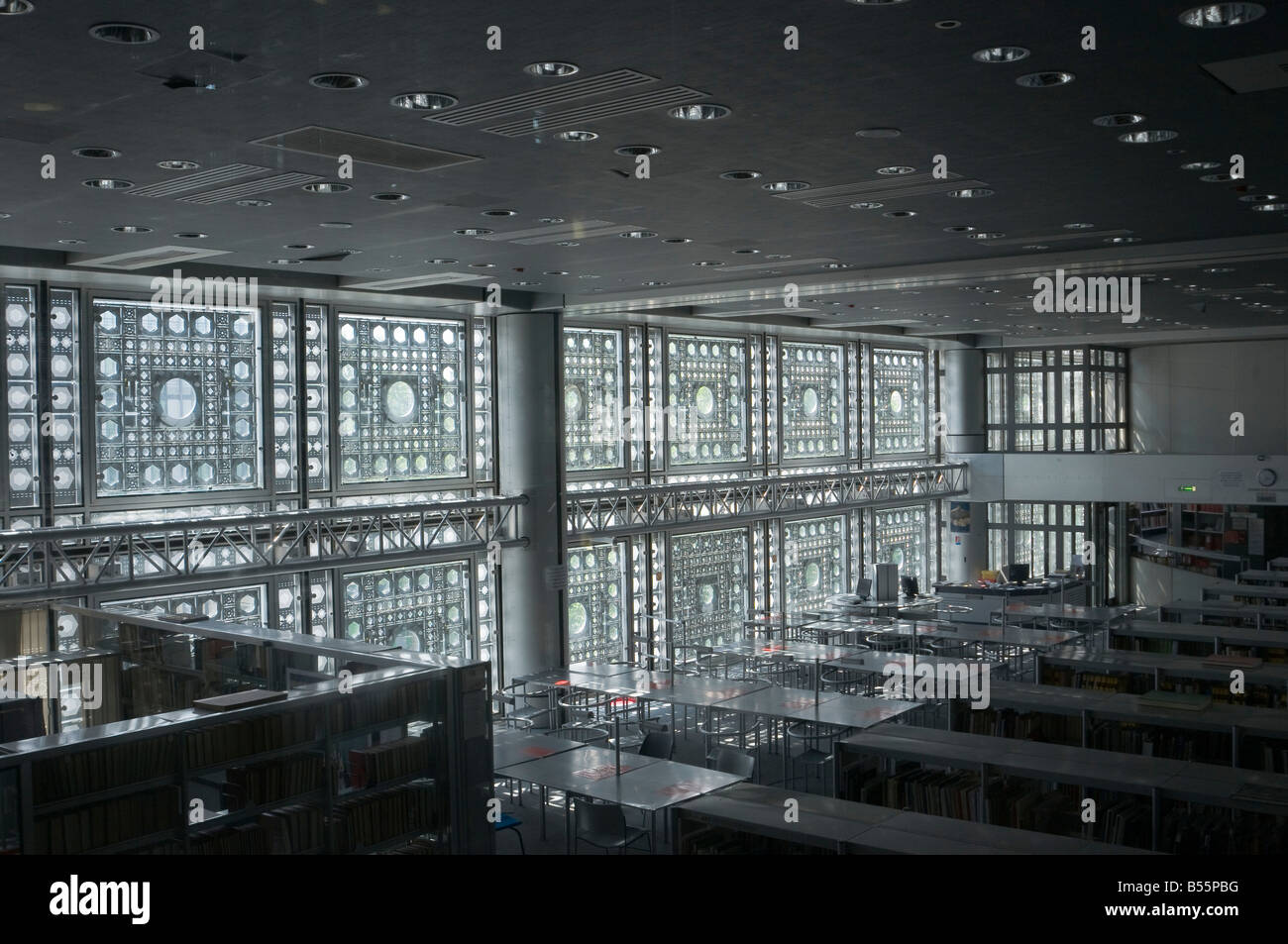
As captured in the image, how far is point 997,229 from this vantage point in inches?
366

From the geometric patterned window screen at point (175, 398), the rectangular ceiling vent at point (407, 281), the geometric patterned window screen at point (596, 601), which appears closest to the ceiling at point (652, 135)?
the rectangular ceiling vent at point (407, 281)

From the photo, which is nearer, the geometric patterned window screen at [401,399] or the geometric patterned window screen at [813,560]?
the geometric patterned window screen at [401,399]

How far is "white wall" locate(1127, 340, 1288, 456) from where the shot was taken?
2267cm

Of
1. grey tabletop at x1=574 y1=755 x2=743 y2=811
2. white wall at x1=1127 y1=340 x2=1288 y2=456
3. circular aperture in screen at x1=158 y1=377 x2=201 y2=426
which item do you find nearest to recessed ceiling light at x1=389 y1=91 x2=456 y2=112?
grey tabletop at x1=574 y1=755 x2=743 y2=811

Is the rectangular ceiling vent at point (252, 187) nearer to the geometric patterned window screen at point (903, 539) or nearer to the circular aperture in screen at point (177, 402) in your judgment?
the circular aperture in screen at point (177, 402)

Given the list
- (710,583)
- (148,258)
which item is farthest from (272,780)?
(710,583)

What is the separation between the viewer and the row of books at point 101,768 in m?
5.20

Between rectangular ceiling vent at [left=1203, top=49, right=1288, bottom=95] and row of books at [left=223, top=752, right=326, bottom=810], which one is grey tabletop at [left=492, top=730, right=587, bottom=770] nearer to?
row of books at [left=223, top=752, right=326, bottom=810]

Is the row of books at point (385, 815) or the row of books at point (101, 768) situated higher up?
the row of books at point (101, 768)

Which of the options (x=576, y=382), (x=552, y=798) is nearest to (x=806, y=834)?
(x=552, y=798)

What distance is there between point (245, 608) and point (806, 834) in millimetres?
8712

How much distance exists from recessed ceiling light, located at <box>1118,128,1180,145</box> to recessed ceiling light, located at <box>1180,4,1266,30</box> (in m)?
A: 1.77

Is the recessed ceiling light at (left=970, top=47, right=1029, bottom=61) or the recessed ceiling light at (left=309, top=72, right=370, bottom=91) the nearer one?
the recessed ceiling light at (left=970, top=47, right=1029, bottom=61)

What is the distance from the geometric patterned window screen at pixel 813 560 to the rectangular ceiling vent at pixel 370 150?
14382 millimetres
